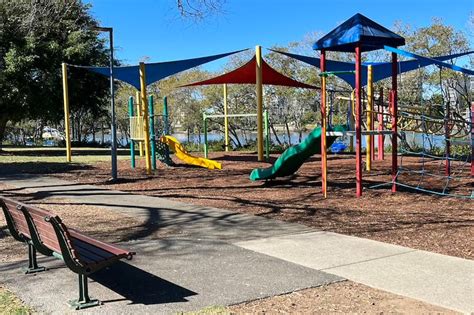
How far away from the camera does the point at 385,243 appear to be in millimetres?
6832

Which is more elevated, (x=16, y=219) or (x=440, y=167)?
(x=16, y=219)

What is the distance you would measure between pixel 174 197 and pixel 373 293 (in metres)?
6.88

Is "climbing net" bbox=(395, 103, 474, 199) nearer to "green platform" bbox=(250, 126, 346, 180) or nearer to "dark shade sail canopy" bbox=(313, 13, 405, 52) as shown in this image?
"dark shade sail canopy" bbox=(313, 13, 405, 52)

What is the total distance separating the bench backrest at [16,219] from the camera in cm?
546

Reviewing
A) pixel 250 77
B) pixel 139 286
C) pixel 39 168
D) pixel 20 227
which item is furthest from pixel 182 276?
pixel 250 77

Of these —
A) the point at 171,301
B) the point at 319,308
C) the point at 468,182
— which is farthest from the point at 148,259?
the point at 468,182

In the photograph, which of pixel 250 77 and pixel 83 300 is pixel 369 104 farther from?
pixel 83 300

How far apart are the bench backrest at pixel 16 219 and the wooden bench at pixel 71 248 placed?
0.47ft

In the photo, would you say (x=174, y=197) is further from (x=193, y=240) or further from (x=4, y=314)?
(x=4, y=314)

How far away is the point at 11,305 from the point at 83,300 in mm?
607

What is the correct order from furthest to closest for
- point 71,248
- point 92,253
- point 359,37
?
point 359,37
point 92,253
point 71,248

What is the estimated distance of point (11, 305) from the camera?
4.57 m

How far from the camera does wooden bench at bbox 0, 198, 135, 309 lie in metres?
4.46

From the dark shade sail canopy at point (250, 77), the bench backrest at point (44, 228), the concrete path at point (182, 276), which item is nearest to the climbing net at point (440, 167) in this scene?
the concrete path at point (182, 276)
